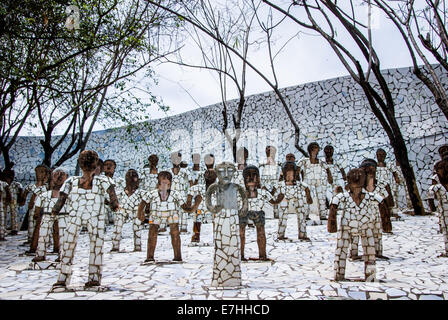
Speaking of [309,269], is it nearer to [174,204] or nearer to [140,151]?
[174,204]

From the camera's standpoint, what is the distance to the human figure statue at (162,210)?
5.81 m

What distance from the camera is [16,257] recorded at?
6.89 metres

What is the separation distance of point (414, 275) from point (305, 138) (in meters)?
10.8

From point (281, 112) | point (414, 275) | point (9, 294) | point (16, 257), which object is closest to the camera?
point (9, 294)

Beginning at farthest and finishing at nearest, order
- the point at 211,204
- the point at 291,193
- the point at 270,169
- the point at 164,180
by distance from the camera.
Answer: the point at 270,169 < the point at 291,193 < the point at 164,180 < the point at 211,204

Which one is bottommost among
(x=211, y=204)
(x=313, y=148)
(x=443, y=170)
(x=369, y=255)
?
(x=369, y=255)

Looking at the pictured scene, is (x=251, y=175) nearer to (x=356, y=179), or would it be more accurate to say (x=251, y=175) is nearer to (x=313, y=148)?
(x=356, y=179)

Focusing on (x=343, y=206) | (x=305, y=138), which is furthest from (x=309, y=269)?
(x=305, y=138)

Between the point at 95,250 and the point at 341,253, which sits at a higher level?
the point at 95,250

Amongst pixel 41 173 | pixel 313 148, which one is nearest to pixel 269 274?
pixel 313 148

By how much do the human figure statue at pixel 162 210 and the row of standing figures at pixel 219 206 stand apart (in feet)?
0.05

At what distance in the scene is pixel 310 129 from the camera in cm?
1530

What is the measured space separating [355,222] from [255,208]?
76.4 inches

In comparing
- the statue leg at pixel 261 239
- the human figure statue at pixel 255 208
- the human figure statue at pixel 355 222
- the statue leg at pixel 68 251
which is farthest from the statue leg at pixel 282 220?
the statue leg at pixel 68 251
